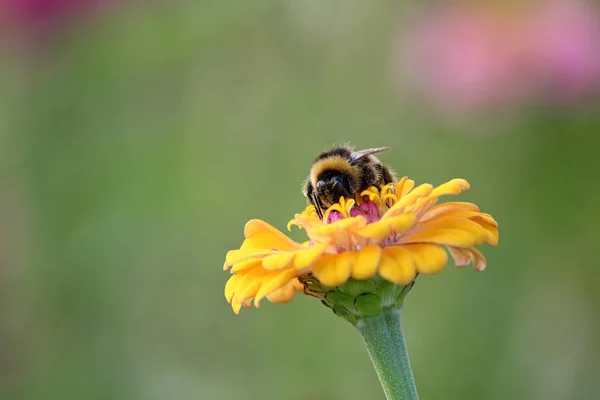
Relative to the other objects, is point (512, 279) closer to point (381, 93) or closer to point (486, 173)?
point (486, 173)

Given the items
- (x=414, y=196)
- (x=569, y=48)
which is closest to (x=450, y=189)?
(x=414, y=196)

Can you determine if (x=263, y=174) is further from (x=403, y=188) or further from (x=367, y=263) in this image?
(x=367, y=263)

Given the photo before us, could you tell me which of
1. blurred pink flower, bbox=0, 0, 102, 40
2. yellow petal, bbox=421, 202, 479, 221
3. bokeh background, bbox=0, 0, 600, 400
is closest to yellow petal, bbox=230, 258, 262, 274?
yellow petal, bbox=421, 202, 479, 221

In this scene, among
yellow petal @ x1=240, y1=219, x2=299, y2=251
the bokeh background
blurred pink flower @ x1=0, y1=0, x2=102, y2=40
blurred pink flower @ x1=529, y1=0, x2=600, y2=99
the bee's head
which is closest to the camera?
yellow petal @ x1=240, y1=219, x2=299, y2=251

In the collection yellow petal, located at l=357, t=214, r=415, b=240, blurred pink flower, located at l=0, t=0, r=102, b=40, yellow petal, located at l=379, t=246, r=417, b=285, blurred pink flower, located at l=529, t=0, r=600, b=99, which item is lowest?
yellow petal, located at l=379, t=246, r=417, b=285

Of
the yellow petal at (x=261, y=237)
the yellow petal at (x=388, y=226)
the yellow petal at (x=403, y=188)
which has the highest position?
the yellow petal at (x=403, y=188)

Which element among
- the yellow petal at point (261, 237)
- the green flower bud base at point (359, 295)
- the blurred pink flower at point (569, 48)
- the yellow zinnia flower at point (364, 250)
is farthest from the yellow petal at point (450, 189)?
the blurred pink flower at point (569, 48)

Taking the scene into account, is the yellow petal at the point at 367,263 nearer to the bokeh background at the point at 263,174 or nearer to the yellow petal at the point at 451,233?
the yellow petal at the point at 451,233

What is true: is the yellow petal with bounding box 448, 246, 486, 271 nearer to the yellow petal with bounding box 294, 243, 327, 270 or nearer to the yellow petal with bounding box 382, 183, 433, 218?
the yellow petal with bounding box 382, 183, 433, 218
